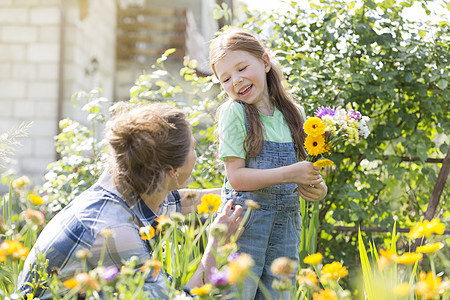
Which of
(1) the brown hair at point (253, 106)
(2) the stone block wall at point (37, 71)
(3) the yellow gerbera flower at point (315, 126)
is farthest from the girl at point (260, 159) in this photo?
(2) the stone block wall at point (37, 71)

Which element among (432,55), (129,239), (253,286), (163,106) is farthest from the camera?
(432,55)

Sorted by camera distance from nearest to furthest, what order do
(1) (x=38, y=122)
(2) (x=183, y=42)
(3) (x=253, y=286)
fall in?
(3) (x=253, y=286) → (1) (x=38, y=122) → (2) (x=183, y=42)

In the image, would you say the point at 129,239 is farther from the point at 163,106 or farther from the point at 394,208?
the point at 394,208

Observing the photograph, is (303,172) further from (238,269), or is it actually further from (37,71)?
(37,71)

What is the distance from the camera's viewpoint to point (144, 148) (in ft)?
4.42

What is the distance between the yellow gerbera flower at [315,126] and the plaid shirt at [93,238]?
0.52 meters

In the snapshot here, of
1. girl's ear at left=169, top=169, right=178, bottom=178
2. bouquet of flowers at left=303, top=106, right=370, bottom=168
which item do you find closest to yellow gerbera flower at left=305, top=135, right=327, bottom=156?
bouquet of flowers at left=303, top=106, right=370, bottom=168

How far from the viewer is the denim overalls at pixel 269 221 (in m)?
1.68

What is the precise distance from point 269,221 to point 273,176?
18cm

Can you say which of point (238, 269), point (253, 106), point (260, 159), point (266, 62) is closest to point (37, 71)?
point (266, 62)

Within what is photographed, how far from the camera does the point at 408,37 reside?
8.41 ft

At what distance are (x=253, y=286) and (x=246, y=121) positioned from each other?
540 mm

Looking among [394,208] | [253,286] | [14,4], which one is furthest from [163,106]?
[14,4]

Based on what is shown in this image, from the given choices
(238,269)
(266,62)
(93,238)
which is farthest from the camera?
(266,62)
